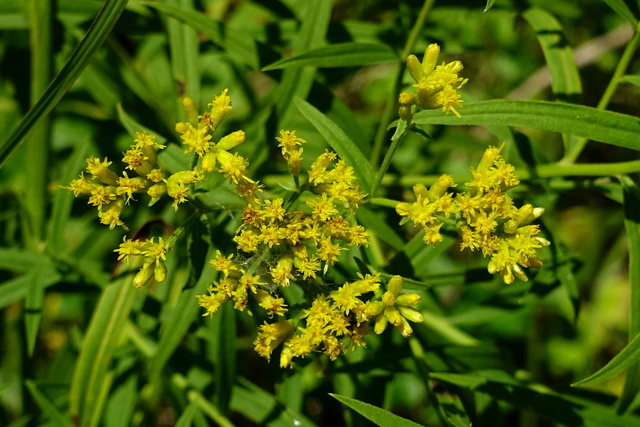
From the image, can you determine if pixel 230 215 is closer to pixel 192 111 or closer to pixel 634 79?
pixel 192 111

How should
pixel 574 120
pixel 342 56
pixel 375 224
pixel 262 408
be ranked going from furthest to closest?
pixel 262 408, pixel 342 56, pixel 375 224, pixel 574 120

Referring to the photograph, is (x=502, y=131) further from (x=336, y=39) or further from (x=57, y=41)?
(x=57, y=41)

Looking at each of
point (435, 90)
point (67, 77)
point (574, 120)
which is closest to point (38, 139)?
point (67, 77)

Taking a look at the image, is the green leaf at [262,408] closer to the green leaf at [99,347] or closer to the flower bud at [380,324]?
the green leaf at [99,347]

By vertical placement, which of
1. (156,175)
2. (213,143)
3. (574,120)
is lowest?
(156,175)

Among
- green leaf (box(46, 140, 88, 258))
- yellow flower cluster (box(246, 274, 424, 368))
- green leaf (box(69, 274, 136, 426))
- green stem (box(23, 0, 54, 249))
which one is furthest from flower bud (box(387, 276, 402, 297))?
green stem (box(23, 0, 54, 249))

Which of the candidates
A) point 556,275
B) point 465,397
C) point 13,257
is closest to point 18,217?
point 13,257
